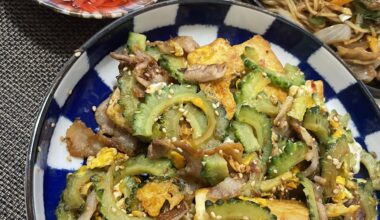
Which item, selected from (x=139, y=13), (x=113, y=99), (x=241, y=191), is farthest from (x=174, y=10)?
(x=241, y=191)

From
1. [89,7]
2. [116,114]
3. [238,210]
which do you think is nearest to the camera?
[238,210]

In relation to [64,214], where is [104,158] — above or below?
above

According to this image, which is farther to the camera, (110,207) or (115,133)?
(115,133)

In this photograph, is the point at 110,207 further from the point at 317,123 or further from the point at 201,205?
the point at 317,123

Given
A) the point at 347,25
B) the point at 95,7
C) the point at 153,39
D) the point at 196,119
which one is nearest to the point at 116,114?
the point at 196,119

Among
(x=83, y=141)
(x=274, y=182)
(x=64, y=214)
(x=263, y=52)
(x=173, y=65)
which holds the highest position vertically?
(x=263, y=52)

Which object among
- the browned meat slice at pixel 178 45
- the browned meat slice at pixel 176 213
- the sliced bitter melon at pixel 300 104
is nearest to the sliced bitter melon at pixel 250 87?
the sliced bitter melon at pixel 300 104

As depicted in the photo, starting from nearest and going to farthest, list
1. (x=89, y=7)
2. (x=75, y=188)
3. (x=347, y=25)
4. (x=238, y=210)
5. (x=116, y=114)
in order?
(x=238, y=210), (x=75, y=188), (x=116, y=114), (x=89, y=7), (x=347, y=25)
